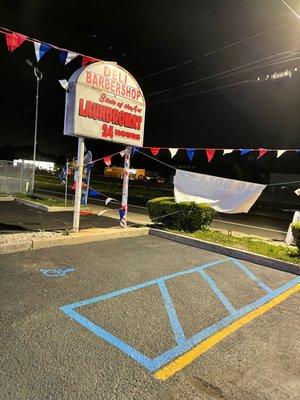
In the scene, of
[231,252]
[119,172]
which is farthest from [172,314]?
[119,172]

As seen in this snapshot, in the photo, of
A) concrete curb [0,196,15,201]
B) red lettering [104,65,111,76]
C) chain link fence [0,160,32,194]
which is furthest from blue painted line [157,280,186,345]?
chain link fence [0,160,32,194]

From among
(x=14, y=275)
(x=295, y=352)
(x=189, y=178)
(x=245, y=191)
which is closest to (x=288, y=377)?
(x=295, y=352)

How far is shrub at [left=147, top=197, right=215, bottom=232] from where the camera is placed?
11.0m

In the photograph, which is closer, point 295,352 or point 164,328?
point 295,352

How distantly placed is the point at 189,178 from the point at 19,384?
903cm

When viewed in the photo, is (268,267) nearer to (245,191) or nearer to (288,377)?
(245,191)

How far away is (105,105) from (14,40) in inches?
109

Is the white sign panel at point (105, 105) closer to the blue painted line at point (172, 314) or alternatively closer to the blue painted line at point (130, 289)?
the blue painted line at point (130, 289)

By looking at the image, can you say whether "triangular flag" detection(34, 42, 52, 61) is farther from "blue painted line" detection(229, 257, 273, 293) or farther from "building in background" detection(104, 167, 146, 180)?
Answer: "building in background" detection(104, 167, 146, 180)

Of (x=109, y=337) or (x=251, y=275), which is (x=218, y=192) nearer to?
(x=251, y=275)

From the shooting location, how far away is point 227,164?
46438 millimetres

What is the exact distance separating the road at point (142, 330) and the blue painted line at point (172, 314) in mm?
15

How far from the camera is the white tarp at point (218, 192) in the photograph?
424 inches

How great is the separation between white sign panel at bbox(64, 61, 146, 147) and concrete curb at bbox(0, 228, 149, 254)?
2566 millimetres
